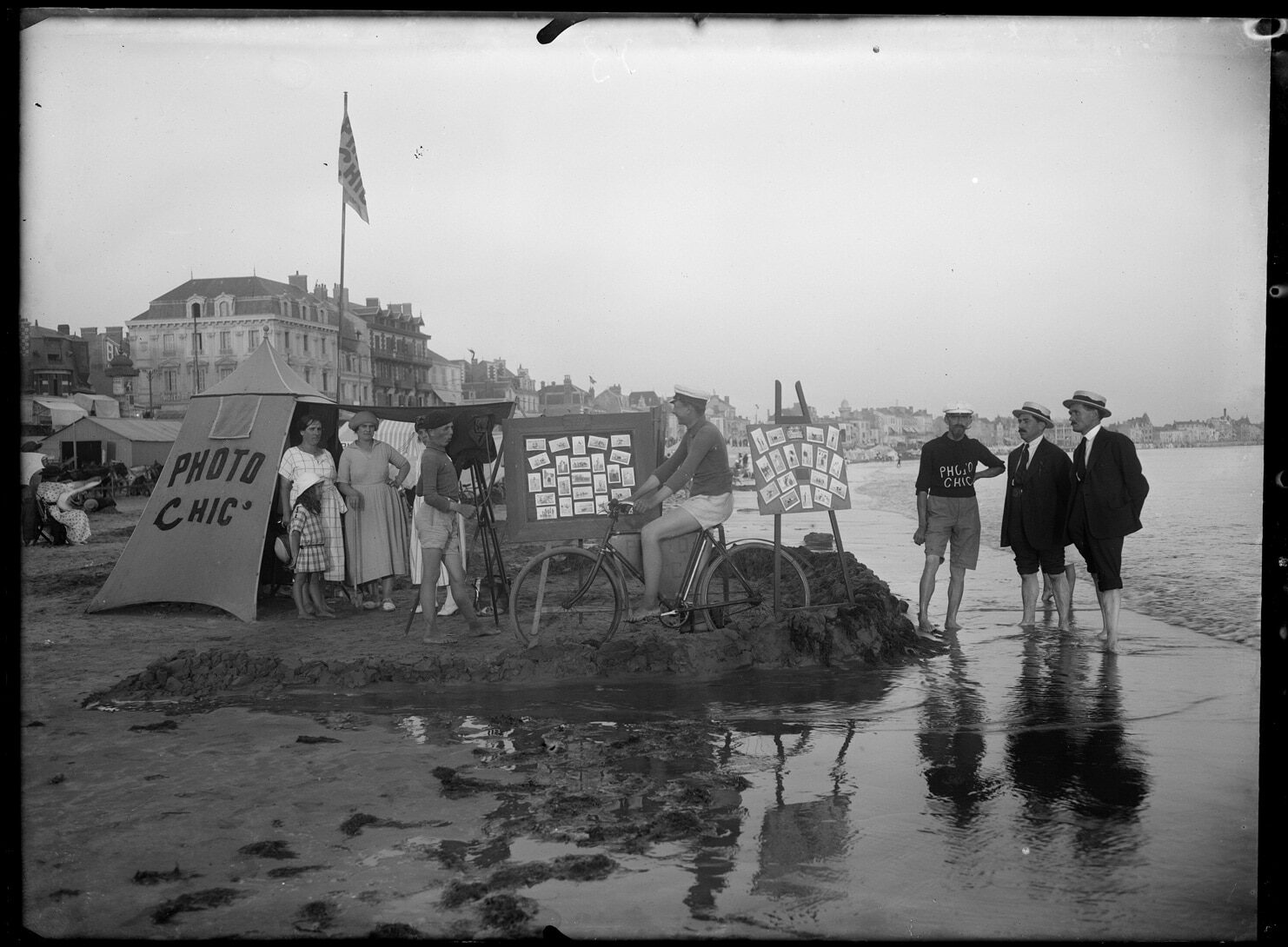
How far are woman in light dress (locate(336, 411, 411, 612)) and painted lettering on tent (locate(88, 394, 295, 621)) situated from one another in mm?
656

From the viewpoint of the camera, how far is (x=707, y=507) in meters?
6.89

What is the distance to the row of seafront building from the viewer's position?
19.9ft

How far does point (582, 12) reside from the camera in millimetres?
3895

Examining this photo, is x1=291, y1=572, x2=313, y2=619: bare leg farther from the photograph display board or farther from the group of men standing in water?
the group of men standing in water

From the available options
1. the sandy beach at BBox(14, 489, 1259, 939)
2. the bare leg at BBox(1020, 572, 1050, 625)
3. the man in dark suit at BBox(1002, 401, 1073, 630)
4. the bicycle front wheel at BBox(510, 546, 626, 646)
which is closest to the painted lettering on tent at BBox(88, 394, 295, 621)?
the sandy beach at BBox(14, 489, 1259, 939)

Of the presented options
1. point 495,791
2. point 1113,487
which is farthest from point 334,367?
point 1113,487

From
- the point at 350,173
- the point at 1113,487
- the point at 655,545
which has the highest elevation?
the point at 350,173

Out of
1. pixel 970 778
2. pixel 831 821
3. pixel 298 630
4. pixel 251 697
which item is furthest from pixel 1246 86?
pixel 298 630

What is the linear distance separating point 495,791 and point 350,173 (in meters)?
3.88

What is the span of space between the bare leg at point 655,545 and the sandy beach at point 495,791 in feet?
1.04

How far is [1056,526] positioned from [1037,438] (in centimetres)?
70

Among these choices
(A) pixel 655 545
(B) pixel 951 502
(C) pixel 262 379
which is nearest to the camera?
(A) pixel 655 545

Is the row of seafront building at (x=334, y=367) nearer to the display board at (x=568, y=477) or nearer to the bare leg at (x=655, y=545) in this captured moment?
the display board at (x=568, y=477)

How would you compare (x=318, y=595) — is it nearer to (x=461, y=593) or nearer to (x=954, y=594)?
(x=461, y=593)
